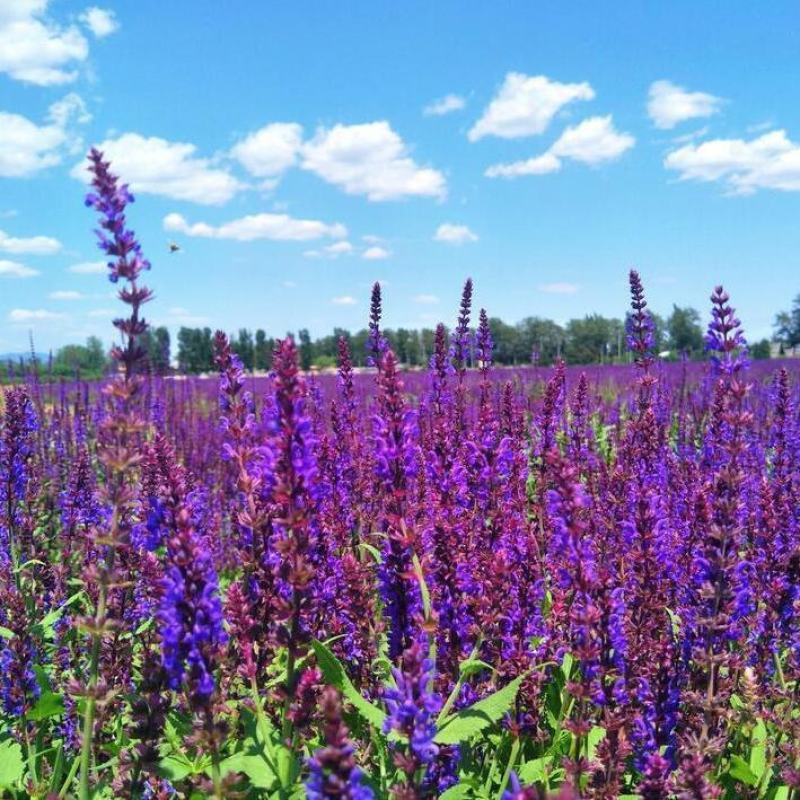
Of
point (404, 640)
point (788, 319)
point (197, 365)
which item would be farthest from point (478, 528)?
point (788, 319)

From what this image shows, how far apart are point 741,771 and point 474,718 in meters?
1.45

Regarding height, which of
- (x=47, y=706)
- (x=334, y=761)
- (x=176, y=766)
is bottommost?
(x=47, y=706)

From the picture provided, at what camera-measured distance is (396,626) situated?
120 inches

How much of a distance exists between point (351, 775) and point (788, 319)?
107071 mm

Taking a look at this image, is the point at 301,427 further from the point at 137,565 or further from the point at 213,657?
the point at 137,565

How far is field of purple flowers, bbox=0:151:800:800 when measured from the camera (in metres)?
2.35

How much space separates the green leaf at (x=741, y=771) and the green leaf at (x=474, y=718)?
1.36 meters

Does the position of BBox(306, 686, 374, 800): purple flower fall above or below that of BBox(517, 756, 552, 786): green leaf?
above

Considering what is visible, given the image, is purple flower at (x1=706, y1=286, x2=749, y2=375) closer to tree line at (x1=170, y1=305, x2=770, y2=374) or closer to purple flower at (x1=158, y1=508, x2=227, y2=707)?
purple flower at (x1=158, y1=508, x2=227, y2=707)

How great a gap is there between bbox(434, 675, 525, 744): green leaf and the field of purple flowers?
11 millimetres

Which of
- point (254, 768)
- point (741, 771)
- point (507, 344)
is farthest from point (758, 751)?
point (507, 344)

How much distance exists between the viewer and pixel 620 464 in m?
5.58

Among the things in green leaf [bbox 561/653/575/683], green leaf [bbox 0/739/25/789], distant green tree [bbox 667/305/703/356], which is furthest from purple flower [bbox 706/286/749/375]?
distant green tree [bbox 667/305/703/356]

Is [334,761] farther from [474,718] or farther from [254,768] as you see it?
[474,718]
